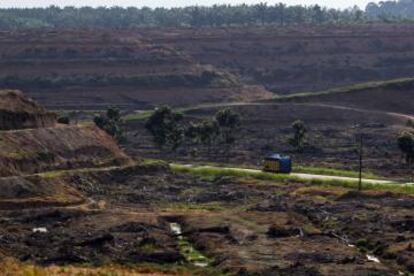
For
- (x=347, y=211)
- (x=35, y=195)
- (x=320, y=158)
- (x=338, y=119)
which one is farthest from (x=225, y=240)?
(x=338, y=119)

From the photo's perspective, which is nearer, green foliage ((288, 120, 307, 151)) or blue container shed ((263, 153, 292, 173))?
blue container shed ((263, 153, 292, 173))

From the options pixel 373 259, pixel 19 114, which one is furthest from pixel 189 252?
pixel 19 114

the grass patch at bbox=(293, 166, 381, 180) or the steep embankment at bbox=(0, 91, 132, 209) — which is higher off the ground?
the steep embankment at bbox=(0, 91, 132, 209)

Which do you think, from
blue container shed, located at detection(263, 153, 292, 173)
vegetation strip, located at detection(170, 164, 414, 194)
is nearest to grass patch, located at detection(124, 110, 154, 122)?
vegetation strip, located at detection(170, 164, 414, 194)

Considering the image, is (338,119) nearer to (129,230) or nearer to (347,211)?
(347,211)

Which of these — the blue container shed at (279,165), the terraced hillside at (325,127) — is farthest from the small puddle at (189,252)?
the terraced hillside at (325,127)

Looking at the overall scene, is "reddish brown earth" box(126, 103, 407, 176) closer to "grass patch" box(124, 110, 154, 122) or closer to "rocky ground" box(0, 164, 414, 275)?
"grass patch" box(124, 110, 154, 122)

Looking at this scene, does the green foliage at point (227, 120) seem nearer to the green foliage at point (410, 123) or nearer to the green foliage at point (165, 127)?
the green foliage at point (165, 127)
